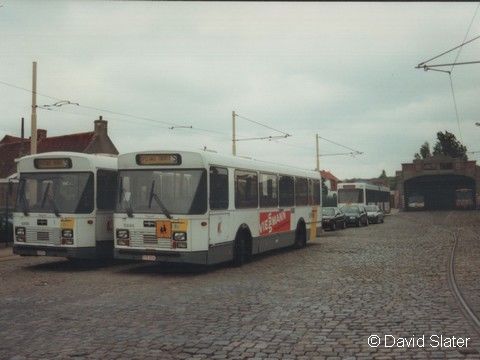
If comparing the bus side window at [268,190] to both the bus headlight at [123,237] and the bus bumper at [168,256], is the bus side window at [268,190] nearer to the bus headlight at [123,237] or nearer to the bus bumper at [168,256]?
the bus bumper at [168,256]

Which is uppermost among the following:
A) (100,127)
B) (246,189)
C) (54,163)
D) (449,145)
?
(449,145)

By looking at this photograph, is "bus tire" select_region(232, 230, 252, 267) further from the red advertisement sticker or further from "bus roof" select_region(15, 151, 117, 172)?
"bus roof" select_region(15, 151, 117, 172)

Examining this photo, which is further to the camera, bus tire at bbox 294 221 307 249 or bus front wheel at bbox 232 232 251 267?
bus tire at bbox 294 221 307 249

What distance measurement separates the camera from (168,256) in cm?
1180

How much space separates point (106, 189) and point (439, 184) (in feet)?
263

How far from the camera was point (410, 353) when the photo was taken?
568 centimetres

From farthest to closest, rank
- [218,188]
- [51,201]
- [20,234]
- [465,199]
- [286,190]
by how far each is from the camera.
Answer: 1. [465,199]
2. [286,190]
3. [20,234]
4. [51,201]
5. [218,188]

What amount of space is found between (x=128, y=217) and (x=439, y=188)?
8172 centimetres

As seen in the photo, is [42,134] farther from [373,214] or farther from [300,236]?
[300,236]

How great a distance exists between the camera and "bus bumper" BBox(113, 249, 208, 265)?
1166cm

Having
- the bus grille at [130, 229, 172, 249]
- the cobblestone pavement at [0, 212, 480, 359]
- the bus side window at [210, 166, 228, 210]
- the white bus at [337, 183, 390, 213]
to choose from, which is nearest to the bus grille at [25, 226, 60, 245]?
the cobblestone pavement at [0, 212, 480, 359]

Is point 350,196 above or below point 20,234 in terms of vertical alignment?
above

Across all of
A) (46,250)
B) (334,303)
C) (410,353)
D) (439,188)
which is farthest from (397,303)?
(439,188)

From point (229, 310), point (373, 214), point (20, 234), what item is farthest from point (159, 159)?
point (373, 214)
